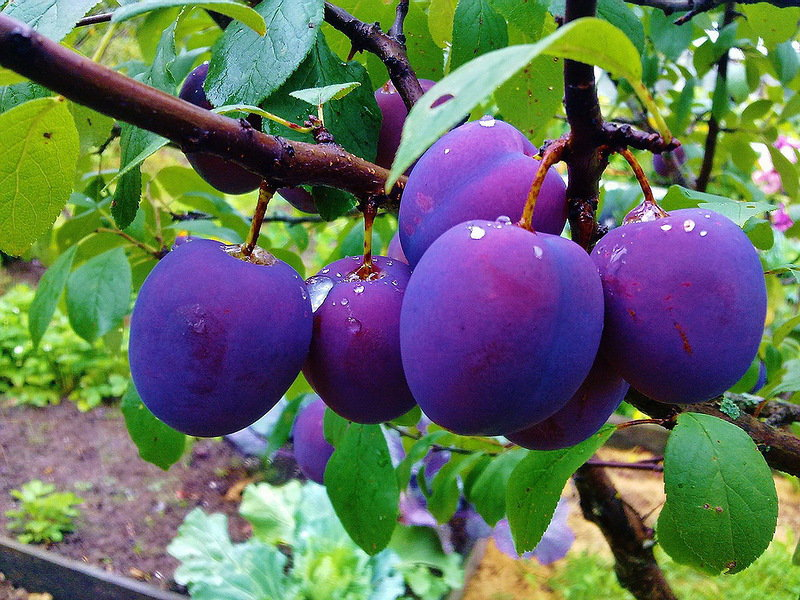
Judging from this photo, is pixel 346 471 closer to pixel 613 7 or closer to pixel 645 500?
pixel 613 7

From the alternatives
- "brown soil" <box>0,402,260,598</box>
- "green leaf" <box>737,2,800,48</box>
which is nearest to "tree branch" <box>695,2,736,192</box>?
"green leaf" <box>737,2,800,48</box>

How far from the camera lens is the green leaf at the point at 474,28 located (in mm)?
617

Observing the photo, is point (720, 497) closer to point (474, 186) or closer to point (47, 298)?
point (474, 186)

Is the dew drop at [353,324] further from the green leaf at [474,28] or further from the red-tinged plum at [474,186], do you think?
the green leaf at [474,28]

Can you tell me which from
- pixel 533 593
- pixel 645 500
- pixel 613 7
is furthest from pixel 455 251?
pixel 645 500

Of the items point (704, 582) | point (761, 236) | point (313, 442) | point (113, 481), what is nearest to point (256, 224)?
point (761, 236)

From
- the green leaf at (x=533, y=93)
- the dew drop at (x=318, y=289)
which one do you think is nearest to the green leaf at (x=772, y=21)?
the green leaf at (x=533, y=93)

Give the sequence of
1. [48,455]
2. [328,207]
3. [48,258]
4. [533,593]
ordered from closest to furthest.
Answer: [328,207], [48,258], [533,593], [48,455]

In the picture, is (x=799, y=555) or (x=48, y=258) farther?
(x=48, y=258)

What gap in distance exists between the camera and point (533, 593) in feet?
6.48

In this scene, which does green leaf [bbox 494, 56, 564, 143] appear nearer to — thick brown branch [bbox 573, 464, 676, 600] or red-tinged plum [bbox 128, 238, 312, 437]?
red-tinged plum [bbox 128, 238, 312, 437]

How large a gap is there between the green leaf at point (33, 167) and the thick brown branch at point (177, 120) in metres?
0.09

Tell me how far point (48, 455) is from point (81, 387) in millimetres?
497

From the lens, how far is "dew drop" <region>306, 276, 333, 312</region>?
1.51ft
